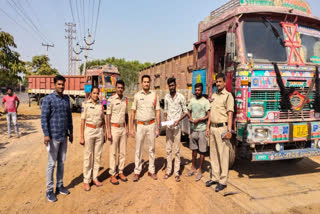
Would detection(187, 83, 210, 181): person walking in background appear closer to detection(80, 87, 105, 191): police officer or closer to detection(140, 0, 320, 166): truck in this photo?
detection(140, 0, 320, 166): truck

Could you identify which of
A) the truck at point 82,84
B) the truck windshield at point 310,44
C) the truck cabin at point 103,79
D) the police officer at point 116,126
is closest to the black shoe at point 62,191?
the police officer at point 116,126

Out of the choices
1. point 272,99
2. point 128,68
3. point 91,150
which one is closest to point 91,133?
point 91,150

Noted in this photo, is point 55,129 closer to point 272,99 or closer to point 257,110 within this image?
point 257,110

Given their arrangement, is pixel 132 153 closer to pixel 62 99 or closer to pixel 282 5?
pixel 62 99

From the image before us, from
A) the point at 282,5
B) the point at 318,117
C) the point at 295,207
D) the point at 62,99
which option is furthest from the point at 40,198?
the point at 282,5

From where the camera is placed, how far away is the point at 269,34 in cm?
432

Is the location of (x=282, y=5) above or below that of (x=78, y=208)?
above

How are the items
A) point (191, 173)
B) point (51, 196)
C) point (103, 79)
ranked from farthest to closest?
point (103, 79)
point (191, 173)
point (51, 196)

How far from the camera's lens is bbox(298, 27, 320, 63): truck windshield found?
4.59m

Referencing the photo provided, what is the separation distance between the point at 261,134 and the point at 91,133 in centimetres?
305

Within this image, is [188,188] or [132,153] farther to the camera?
[132,153]

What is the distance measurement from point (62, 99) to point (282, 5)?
185 inches

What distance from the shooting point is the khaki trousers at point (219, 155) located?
3846 mm

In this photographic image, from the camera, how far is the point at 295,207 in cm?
332
